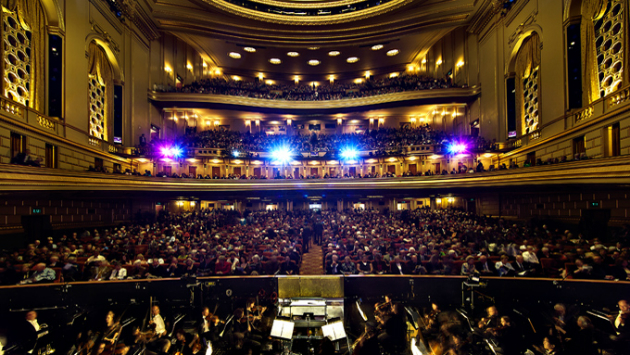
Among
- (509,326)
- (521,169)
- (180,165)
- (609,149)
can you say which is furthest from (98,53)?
(609,149)

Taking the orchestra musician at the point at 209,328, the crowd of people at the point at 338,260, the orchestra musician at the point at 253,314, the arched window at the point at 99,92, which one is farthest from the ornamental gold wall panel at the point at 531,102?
the arched window at the point at 99,92

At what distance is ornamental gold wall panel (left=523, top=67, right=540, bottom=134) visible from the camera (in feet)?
57.7

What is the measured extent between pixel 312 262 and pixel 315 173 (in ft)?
63.1

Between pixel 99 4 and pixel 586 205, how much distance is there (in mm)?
28116

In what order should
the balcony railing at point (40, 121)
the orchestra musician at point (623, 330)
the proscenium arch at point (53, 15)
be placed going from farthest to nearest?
the proscenium arch at point (53, 15) → the balcony railing at point (40, 121) → the orchestra musician at point (623, 330)

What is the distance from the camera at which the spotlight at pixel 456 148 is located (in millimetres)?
22859

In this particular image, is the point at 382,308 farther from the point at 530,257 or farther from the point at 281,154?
the point at 281,154

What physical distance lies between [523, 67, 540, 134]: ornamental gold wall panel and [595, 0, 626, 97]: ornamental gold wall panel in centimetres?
416

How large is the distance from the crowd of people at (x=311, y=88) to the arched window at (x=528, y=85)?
6.67 m

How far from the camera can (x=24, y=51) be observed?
1362 centimetres

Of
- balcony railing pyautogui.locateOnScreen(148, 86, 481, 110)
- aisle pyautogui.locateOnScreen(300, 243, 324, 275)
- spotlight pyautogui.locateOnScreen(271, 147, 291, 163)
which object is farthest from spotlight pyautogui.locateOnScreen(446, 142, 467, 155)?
aisle pyautogui.locateOnScreen(300, 243, 324, 275)

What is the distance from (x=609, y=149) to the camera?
11680 millimetres

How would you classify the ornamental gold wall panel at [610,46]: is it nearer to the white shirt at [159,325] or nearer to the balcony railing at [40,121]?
Answer: the white shirt at [159,325]

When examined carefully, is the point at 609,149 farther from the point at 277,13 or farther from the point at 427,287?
the point at 277,13
